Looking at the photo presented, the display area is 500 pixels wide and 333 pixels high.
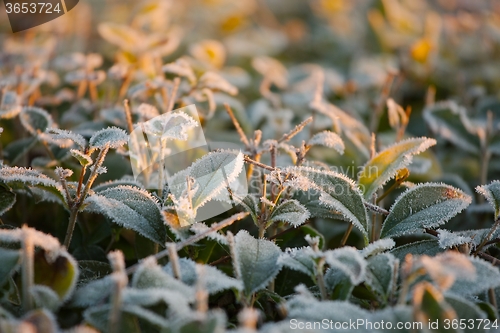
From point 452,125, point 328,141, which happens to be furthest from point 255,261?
point 452,125

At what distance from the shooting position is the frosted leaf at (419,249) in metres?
0.92

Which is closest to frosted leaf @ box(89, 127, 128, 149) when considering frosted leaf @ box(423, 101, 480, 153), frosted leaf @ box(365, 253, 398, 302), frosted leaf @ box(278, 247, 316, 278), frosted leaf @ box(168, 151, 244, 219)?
frosted leaf @ box(168, 151, 244, 219)

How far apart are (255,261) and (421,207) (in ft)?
1.21

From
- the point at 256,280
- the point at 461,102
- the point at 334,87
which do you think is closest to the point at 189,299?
the point at 256,280

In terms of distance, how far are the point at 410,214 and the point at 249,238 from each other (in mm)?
334

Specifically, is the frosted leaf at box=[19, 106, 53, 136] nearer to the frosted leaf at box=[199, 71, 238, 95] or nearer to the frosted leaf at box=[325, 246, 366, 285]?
the frosted leaf at box=[199, 71, 238, 95]

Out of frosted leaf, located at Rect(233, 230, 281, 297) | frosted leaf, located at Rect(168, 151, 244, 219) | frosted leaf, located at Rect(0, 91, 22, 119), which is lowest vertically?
frosted leaf, located at Rect(233, 230, 281, 297)

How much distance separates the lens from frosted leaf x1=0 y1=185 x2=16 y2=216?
0.93m

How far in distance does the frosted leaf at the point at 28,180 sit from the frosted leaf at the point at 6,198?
0.01 meters

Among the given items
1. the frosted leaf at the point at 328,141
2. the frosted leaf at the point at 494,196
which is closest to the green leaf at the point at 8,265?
the frosted leaf at the point at 328,141

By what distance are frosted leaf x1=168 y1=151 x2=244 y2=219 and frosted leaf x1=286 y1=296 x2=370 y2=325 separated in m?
0.25

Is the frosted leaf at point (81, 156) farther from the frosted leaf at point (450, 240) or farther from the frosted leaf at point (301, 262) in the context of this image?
the frosted leaf at point (450, 240)

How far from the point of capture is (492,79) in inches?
78.4

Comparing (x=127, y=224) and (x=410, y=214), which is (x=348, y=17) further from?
(x=127, y=224)
